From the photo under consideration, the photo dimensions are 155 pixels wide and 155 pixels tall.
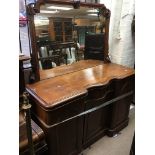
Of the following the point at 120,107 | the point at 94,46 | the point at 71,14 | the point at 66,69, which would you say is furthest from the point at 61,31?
the point at 120,107

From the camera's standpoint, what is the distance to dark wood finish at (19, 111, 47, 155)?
1009 millimetres

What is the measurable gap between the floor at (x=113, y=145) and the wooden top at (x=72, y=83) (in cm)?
75

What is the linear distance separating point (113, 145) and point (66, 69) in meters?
0.98

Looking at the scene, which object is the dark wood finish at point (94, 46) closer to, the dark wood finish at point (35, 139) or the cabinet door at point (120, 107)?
the cabinet door at point (120, 107)

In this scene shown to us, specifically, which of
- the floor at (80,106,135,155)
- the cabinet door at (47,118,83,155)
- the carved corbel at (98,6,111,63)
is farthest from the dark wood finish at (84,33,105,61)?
the floor at (80,106,135,155)

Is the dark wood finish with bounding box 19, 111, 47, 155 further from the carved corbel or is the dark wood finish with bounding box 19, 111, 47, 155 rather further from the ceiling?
the carved corbel

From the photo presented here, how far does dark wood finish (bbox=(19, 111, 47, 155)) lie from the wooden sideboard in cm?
4

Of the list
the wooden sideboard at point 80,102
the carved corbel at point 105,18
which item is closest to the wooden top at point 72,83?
the wooden sideboard at point 80,102

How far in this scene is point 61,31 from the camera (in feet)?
4.82

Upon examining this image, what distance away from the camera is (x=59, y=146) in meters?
1.27

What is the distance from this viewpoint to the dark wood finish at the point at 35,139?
101cm
